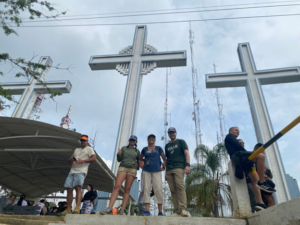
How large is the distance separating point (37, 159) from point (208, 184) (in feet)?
27.7

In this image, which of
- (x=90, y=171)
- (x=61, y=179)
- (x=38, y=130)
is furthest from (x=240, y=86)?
(x=61, y=179)

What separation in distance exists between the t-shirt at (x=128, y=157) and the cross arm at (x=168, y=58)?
270 inches

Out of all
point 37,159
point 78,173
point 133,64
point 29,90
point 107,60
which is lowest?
point 78,173

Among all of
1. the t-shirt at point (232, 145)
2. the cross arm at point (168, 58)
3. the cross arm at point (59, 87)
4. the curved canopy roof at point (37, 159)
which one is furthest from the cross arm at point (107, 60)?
the t-shirt at point (232, 145)

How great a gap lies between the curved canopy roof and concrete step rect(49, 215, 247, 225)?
325 centimetres

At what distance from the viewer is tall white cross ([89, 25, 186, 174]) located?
9086mm

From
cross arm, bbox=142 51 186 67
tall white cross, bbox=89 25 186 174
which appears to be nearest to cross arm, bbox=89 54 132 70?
tall white cross, bbox=89 25 186 174

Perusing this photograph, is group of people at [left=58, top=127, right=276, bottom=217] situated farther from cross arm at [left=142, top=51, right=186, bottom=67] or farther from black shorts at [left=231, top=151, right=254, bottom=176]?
cross arm at [left=142, top=51, right=186, bottom=67]

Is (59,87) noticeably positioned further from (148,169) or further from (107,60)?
(148,169)

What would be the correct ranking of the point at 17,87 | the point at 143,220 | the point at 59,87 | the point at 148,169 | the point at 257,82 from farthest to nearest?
the point at 17,87, the point at 59,87, the point at 257,82, the point at 148,169, the point at 143,220

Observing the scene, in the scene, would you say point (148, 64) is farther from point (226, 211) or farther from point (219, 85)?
point (226, 211)

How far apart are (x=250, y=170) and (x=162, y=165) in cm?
152

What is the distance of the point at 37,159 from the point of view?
8.57 meters

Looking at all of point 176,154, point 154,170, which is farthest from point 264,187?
point 154,170
